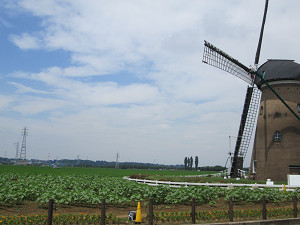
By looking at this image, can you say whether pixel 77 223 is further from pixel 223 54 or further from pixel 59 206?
pixel 223 54

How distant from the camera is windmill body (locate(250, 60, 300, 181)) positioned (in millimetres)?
26203

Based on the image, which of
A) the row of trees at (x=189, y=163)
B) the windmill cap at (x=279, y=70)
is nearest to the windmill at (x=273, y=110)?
the windmill cap at (x=279, y=70)

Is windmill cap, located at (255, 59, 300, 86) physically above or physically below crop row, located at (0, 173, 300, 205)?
above

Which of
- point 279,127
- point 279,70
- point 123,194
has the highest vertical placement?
point 279,70

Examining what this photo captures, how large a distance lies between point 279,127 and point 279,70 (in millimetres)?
5039

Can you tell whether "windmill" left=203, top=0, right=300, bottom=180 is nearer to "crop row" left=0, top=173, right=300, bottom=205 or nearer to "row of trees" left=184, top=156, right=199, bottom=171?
"crop row" left=0, top=173, right=300, bottom=205

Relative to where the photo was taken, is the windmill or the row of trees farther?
the row of trees

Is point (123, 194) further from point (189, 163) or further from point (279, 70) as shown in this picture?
point (189, 163)

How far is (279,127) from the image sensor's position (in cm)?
2689

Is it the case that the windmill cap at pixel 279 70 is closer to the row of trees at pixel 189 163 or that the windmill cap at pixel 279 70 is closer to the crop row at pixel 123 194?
the crop row at pixel 123 194

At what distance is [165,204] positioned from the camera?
14.3 metres

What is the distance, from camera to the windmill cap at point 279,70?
26402mm

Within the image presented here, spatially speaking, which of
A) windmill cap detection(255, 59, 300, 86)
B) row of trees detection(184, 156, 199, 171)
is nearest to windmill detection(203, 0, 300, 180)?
windmill cap detection(255, 59, 300, 86)

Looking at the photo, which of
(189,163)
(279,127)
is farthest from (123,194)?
(189,163)
